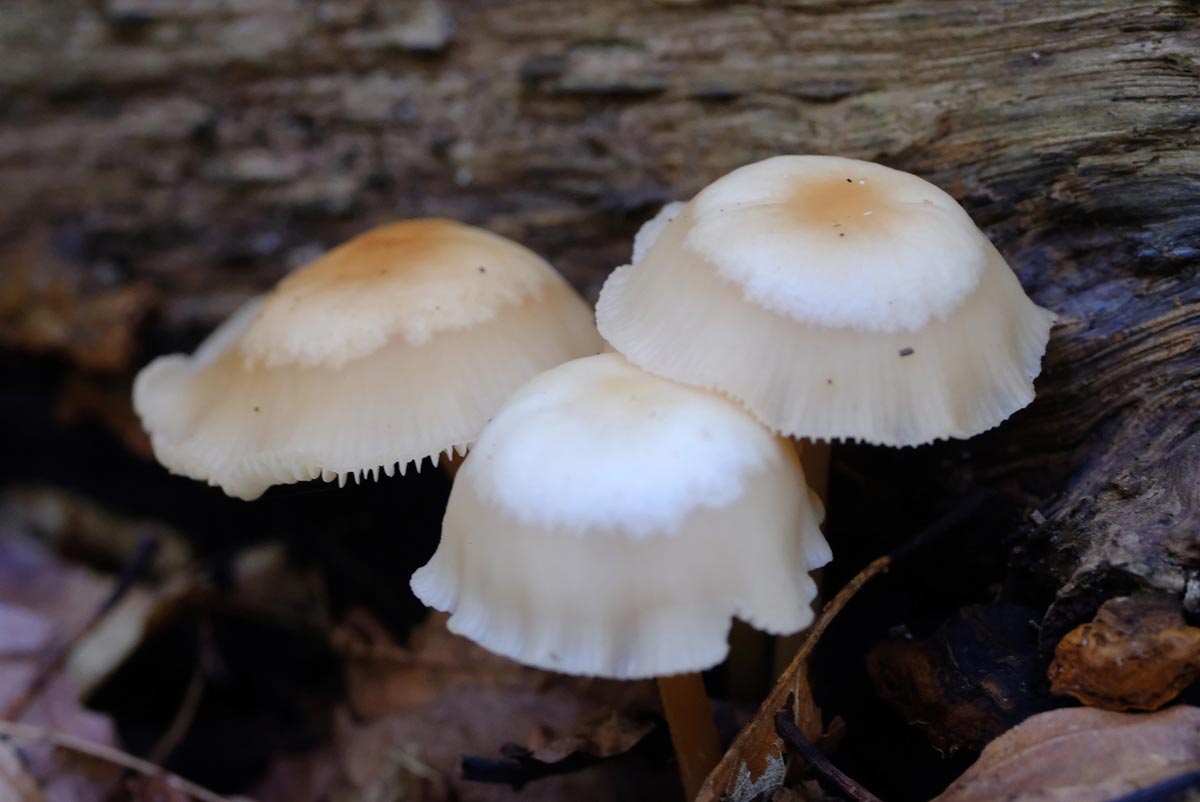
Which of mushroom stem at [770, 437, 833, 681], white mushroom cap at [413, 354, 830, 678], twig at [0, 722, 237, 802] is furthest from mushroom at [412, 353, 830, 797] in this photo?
twig at [0, 722, 237, 802]

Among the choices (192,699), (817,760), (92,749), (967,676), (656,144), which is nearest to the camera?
(817,760)

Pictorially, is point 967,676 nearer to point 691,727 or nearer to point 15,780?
point 691,727

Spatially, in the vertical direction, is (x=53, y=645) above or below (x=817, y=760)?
below

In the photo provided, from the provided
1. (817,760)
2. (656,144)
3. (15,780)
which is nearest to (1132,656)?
(817,760)

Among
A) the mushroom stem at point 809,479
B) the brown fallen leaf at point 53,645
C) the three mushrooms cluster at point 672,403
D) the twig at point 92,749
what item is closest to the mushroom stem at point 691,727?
the three mushrooms cluster at point 672,403

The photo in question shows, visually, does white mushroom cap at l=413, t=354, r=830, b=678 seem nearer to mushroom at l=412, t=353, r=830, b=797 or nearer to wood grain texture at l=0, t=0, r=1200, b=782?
mushroom at l=412, t=353, r=830, b=797

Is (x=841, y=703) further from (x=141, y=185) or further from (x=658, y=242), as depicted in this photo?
(x=141, y=185)
